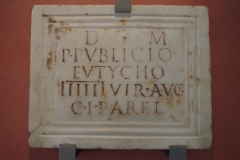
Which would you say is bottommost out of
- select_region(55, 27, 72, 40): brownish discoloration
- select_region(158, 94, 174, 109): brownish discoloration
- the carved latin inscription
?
select_region(158, 94, 174, 109): brownish discoloration

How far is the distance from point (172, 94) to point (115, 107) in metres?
0.34

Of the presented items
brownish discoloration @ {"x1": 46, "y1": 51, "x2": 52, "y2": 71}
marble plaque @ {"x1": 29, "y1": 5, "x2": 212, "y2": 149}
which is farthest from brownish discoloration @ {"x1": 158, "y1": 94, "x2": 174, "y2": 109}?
brownish discoloration @ {"x1": 46, "y1": 51, "x2": 52, "y2": 71}

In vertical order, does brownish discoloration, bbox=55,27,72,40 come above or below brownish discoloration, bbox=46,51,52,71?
above

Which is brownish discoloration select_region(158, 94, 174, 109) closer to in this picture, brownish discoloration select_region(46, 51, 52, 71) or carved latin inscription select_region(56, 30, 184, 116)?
carved latin inscription select_region(56, 30, 184, 116)

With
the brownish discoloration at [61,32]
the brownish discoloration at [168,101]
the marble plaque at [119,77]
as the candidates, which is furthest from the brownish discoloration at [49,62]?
the brownish discoloration at [168,101]

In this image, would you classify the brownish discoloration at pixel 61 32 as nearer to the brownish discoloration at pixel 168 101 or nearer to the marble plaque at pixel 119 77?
the marble plaque at pixel 119 77

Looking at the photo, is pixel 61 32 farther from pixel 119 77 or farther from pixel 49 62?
pixel 119 77

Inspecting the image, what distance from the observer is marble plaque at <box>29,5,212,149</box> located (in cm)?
115

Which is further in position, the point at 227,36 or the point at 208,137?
the point at 227,36

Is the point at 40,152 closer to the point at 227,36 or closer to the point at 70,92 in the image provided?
the point at 70,92

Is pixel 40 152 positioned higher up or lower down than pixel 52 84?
lower down

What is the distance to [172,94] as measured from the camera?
45.9 inches

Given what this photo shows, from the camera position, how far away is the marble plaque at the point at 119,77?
1.15 metres

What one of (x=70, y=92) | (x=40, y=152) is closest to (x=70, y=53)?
(x=70, y=92)
